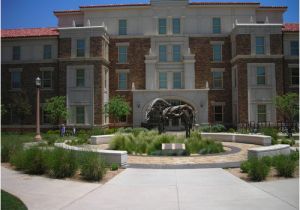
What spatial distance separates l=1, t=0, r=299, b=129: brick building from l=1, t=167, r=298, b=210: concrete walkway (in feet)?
82.7

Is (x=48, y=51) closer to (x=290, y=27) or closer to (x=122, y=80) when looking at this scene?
(x=122, y=80)

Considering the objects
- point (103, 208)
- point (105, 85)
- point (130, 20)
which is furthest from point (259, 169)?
point (130, 20)

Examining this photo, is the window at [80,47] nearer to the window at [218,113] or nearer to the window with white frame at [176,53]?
the window with white frame at [176,53]

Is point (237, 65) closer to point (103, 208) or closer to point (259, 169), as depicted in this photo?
point (259, 169)

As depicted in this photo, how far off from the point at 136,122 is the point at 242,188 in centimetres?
2786

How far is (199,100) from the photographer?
3638 centimetres

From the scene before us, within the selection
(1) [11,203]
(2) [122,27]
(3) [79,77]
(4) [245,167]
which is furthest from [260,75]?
(1) [11,203]

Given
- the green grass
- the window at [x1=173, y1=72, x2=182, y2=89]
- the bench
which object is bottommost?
the green grass

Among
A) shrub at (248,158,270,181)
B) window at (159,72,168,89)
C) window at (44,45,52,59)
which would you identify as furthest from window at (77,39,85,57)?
shrub at (248,158,270,181)

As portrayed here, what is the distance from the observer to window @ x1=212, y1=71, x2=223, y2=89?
125 feet

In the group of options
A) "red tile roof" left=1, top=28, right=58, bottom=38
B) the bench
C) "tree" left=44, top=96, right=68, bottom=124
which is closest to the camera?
the bench

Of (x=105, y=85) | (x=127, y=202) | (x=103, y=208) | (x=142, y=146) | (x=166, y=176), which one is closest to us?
(x=103, y=208)

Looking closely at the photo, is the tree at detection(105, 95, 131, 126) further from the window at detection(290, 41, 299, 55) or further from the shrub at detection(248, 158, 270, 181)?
the shrub at detection(248, 158, 270, 181)

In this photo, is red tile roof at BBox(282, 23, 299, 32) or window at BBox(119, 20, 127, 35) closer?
red tile roof at BBox(282, 23, 299, 32)
